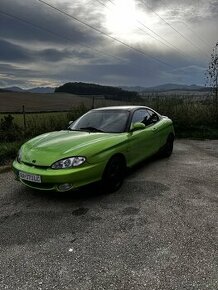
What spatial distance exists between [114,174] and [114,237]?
1.59 m

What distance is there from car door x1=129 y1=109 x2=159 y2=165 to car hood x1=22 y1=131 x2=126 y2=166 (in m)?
0.35

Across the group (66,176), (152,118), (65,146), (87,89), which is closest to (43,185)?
(66,176)

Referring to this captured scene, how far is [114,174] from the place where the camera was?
17.1 ft

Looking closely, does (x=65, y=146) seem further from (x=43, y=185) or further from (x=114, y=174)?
(x=114, y=174)

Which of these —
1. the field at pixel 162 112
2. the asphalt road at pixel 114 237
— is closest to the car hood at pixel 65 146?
the asphalt road at pixel 114 237

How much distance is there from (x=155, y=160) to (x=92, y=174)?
10.8 feet

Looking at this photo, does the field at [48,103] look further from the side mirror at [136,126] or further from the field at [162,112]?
the side mirror at [136,126]

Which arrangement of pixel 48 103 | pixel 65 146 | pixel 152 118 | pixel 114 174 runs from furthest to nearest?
pixel 48 103 → pixel 152 118 → pixel 114 174 → pixel 65 146

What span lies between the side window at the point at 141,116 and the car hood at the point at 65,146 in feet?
2.45

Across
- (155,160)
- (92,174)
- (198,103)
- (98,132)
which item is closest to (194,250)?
(92,174)

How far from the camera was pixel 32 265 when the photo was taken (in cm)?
319

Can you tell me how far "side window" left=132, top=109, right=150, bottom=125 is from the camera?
251 inches

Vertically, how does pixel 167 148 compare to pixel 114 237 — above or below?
above

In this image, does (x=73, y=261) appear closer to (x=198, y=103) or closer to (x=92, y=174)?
(x=92, y=174)
